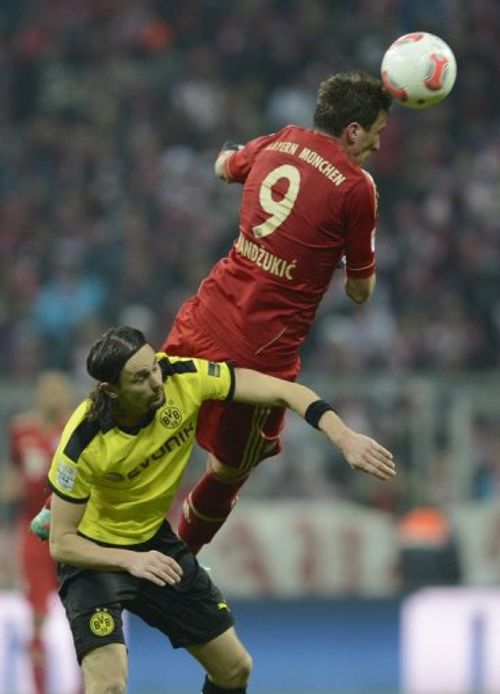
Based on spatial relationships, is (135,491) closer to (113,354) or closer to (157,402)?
(157,402)

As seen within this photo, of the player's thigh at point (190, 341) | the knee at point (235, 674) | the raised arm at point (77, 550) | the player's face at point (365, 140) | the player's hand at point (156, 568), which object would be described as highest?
the player's face at point (365, 140)

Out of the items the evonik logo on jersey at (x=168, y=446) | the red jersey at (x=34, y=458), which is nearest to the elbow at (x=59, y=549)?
the evonik logo on jersey at (x=168, y=446)

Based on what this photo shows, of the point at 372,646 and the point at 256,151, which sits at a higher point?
the point at 256,151

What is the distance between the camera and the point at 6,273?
15180mm

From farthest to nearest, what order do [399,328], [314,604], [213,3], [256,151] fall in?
[213,3], [399,328], [314,604], [256,151]

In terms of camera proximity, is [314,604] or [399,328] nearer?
[314,604]

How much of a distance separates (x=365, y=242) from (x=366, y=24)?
9047 mm

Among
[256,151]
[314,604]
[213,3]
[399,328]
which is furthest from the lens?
[213,3]

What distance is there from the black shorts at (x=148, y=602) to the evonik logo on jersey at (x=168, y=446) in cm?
34

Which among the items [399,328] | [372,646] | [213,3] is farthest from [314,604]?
[213,3]

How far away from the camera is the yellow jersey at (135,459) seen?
698cm

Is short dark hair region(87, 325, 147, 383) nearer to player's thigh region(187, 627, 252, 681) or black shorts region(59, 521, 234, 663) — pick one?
black shorts region(59, 521, 234, 663)

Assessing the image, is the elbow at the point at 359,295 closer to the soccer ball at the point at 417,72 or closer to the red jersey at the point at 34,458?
the soccer ball at the point at 417,72

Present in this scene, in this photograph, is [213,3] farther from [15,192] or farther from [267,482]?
[267,482]
